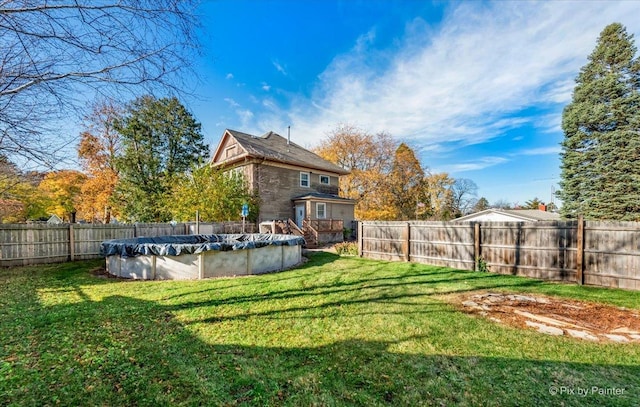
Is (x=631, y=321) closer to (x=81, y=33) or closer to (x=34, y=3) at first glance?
(x=81, y=33)

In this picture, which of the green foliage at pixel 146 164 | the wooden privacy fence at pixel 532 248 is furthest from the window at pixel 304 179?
the wooden privacy fence at pixel 532 248

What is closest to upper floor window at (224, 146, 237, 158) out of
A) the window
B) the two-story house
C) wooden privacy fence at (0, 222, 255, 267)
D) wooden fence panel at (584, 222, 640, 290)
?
the two-story house

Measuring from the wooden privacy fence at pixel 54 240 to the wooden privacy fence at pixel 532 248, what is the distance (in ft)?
38.3

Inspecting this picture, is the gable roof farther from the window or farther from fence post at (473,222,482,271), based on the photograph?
fence post at (473,222,482,271)

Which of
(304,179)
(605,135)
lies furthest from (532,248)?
(605,135)

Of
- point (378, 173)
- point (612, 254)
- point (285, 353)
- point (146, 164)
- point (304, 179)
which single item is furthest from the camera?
point (378, 173)

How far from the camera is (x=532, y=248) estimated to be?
298 inches

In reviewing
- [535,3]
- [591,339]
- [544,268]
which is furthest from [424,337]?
[535,3]

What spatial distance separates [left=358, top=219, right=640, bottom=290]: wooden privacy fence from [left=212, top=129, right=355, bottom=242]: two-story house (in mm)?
7242

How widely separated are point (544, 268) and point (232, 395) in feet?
29.3

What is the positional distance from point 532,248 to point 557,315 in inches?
146

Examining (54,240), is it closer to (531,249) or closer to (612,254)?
(531,249)

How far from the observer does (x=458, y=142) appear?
30.5 metres

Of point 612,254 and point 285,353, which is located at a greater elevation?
point 612,254
